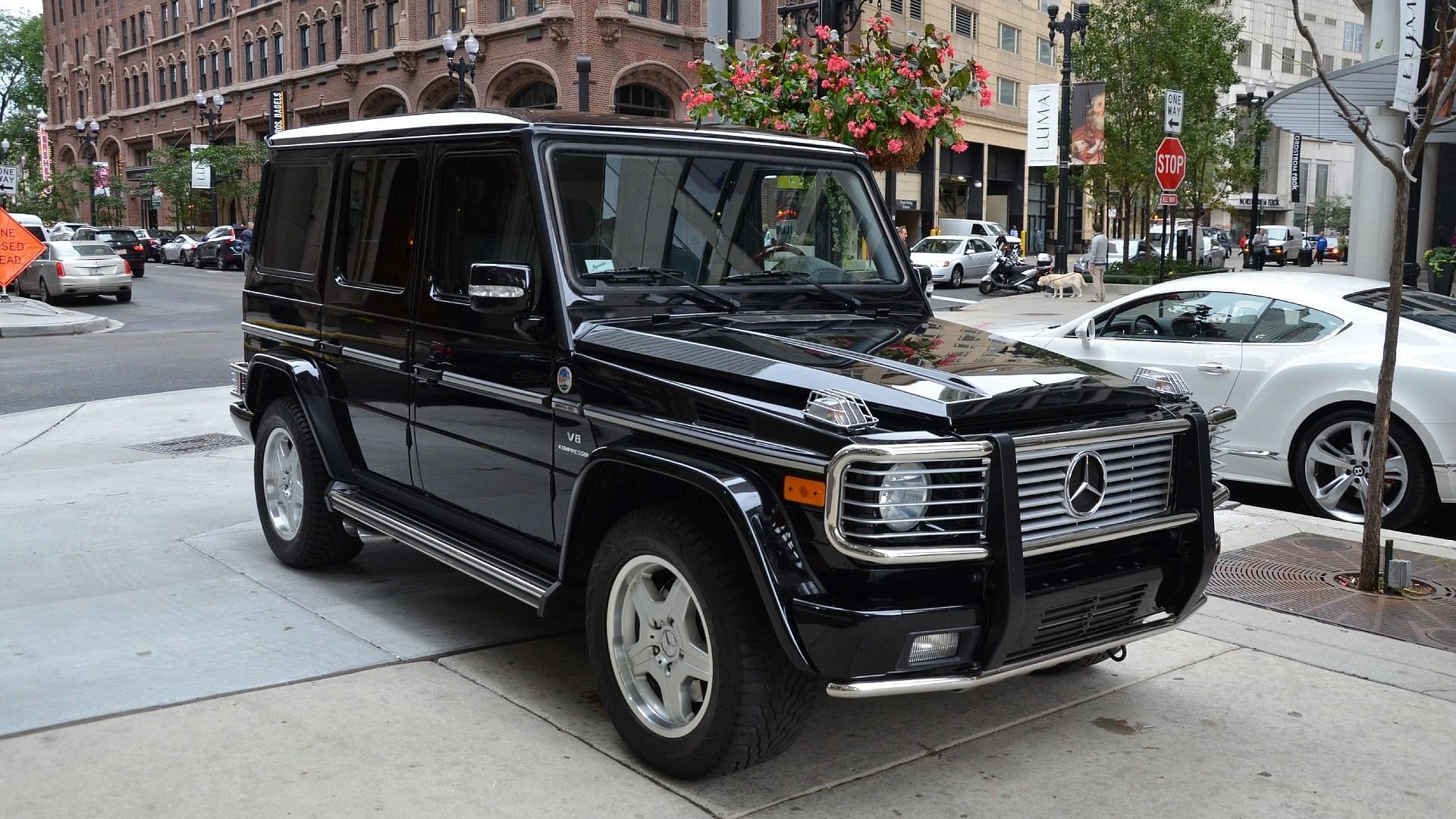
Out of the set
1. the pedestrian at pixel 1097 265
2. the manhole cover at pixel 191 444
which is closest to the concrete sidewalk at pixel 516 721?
the manhole cover at pixel 191 444

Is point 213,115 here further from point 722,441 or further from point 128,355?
point 722,441

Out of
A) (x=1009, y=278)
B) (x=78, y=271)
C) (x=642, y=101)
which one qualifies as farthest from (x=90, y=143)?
(x=1009, y=278)

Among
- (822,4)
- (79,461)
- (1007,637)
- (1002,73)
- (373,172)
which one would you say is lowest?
(79,461)

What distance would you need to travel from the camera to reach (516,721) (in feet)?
14.6

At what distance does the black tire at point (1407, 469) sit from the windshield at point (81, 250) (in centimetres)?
2849

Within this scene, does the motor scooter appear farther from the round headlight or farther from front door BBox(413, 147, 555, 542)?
the round headlight

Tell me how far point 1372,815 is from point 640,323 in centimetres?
282

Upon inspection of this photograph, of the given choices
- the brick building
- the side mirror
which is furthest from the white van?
the side mirror

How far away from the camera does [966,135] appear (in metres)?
60.4

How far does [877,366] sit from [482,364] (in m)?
1.63

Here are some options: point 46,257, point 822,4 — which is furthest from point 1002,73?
point 822,4

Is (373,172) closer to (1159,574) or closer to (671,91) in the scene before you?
(1159,574)

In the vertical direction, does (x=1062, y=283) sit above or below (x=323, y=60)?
below

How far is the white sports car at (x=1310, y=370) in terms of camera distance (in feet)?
24.1
